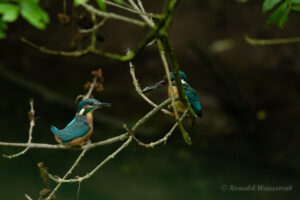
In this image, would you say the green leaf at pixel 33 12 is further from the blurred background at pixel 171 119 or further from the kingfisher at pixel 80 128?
the blurred background at pixel 171 119

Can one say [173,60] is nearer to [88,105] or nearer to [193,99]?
[88,105]

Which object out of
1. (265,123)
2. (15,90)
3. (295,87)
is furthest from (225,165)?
(15,90)

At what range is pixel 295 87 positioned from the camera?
6539 mm

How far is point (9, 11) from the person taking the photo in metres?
1.25

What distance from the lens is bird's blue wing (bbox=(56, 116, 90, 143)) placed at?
1939 millimetres

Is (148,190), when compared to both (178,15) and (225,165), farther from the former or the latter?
(178,15)

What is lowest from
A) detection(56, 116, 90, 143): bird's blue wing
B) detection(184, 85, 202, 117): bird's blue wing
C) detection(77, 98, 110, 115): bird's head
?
detection(184, 85, 202, 117): bird's blue wing

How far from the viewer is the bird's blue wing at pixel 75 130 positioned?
1.94 meters

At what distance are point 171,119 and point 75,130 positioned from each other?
188 inches

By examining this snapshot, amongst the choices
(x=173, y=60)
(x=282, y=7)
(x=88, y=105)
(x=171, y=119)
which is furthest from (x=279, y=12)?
(x=171, y=119)

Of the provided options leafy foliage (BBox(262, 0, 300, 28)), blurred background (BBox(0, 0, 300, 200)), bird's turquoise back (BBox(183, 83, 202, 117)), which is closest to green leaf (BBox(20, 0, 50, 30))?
leafy foliage (BBox(262, 0, 300, 28))

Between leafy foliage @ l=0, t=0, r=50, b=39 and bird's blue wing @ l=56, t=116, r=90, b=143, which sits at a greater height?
leafy foliage @ l=0, t=0, r=50, b=39

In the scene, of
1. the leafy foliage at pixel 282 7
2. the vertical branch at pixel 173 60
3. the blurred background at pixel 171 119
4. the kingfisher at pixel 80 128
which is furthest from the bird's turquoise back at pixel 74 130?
the blurred background at pixel 171 119

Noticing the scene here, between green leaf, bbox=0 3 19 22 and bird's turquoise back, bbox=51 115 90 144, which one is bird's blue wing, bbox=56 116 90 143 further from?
green leaf, bbox=0 3 19 22
